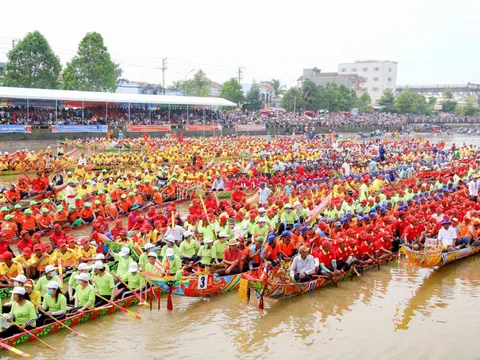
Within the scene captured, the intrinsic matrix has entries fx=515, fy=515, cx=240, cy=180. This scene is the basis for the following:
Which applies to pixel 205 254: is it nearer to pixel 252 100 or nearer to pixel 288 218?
pixel 288 218

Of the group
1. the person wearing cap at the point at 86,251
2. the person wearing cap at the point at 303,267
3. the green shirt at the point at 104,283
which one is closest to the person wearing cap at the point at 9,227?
the person wearing cap at the point at 86,251

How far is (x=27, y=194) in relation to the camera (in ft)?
53.2

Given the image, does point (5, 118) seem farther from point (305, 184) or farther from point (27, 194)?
point (305, 184)

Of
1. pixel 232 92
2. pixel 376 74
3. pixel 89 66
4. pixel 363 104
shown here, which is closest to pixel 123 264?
pixel 89 66

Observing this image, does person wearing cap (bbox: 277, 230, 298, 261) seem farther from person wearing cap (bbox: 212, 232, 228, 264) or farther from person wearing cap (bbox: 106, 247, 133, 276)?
person wearing cap (bbox: 106, 247, 133, 276)

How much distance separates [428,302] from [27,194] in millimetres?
12160

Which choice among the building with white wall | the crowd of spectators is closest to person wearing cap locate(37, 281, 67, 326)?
the crowd of spectators

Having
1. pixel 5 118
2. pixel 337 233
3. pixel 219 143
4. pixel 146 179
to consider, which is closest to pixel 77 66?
pixel 5 118

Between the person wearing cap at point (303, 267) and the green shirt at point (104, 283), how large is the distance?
11.0 ft

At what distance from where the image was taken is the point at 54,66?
51.3 metres

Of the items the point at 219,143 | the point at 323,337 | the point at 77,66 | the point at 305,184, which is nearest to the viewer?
the point at 323,337

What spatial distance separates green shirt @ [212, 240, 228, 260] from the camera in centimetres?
1056

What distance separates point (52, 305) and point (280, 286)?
153 inches

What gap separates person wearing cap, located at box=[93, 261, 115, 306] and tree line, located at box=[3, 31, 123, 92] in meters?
46.3
